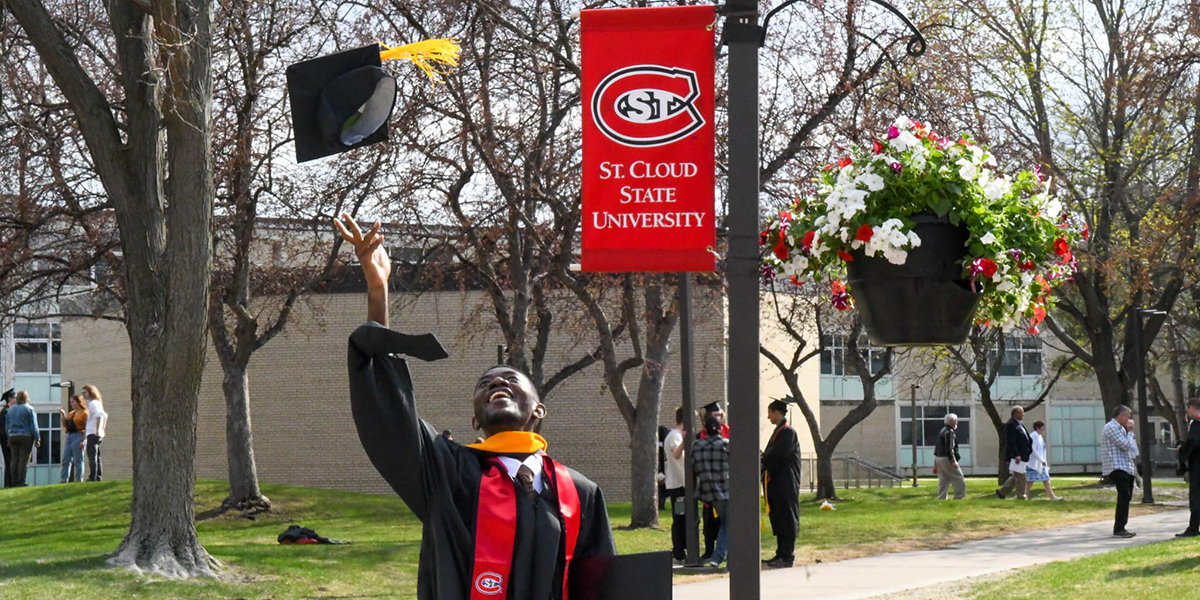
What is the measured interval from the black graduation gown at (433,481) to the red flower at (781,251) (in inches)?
69.8

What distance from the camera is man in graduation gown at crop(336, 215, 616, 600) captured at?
3.61m

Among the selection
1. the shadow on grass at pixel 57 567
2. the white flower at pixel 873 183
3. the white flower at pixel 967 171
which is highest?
the white flower at pixel 967 171

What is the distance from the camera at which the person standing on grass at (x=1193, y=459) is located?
1614 cm

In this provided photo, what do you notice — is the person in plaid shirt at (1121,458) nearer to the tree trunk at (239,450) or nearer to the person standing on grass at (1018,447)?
the person standing on grass at (1018,447)

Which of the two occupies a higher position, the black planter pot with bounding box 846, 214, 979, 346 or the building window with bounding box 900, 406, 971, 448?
the black planter pot with bounding box 846, 214, 979, 346

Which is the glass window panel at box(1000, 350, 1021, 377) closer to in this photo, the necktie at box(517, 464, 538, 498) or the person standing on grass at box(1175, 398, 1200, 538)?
the person standing on grass at box(1175, 398, 1200, 538)

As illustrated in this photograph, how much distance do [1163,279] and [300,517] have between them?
77.4 ft

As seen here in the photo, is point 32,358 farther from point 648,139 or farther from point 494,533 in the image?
point 494,533

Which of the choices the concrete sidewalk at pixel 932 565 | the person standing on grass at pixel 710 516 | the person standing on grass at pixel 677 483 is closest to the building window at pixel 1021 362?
the concrete sidewalk at pixel 932 565

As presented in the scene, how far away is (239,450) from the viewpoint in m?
23.6

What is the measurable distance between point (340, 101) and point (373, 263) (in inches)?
71.2

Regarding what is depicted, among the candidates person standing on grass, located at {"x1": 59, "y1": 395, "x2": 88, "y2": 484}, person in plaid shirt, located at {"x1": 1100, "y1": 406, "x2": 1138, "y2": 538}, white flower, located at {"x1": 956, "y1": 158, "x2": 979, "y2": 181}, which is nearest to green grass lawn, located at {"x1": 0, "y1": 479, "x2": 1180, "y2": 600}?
person standing on grass, located at {"x1": 59, "y1": 395, "x2": 88, "y2": 484}

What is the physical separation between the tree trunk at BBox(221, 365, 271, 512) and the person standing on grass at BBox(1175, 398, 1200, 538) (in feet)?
49.7

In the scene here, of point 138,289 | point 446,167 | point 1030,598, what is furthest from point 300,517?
point 1030,598
